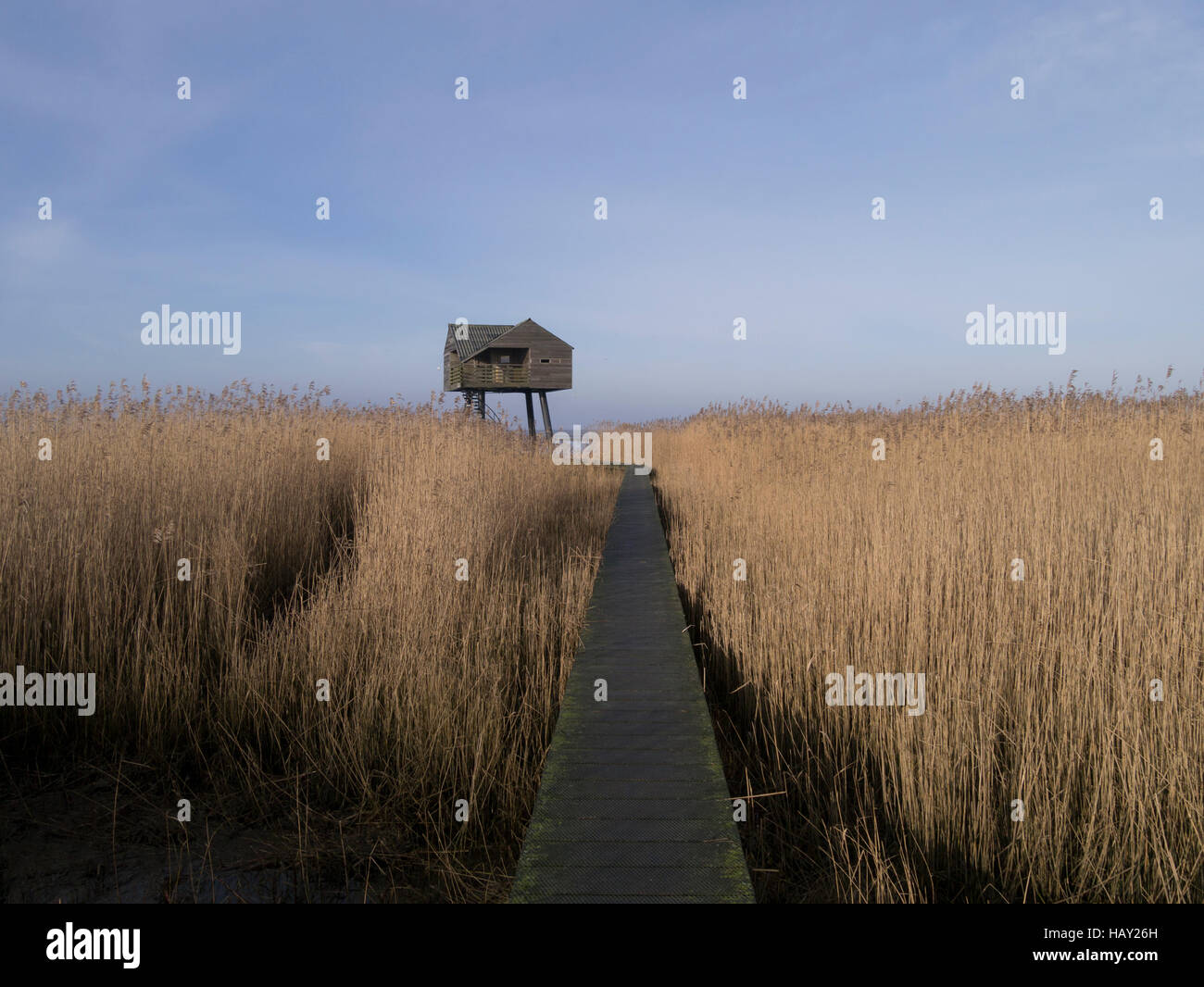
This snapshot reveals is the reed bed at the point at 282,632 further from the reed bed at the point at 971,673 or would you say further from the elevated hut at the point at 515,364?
the elevated hut at the point at 515,364

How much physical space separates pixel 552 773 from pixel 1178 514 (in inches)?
242

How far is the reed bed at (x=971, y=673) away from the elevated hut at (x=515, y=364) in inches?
683

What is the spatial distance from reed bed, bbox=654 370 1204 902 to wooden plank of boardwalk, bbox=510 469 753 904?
0.32 m

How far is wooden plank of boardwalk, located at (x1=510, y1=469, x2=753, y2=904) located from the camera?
7.53ft

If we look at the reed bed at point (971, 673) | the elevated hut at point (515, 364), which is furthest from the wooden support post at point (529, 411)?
the reed bed at point (971, 673)

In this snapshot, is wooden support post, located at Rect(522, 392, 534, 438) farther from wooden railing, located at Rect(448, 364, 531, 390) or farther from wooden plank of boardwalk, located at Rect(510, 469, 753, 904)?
wooden plank of boardwalk, located at Rect(510, 469, 753, 904)

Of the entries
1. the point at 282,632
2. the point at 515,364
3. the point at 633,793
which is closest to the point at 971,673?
the point at 633,793

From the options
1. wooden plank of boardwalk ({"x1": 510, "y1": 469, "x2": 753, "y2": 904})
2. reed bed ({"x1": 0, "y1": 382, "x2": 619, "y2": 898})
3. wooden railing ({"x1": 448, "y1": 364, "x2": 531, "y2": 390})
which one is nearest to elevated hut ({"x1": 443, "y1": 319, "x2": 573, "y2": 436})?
wooden railing ({"x1": 448, "y1": 364, "x2": 531, "y2": 390})

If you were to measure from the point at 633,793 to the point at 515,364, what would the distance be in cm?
2359

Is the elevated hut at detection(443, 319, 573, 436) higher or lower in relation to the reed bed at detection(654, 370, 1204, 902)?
higher

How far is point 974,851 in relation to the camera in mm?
2641

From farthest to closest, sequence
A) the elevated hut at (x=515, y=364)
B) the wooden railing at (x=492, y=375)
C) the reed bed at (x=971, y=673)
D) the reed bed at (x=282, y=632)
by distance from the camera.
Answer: the wooden railing at (x=492, y=375) → the elevated hut at (x=515, y=364) → the reed bed at (x=282, y=632) → the reed bed at (x=971, y=673)

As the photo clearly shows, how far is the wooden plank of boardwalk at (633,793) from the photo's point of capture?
2295 millimetres
